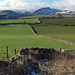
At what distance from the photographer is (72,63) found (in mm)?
13758

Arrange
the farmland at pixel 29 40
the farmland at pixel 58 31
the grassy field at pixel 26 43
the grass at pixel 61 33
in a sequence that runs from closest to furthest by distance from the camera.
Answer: the grassy field at pixel 26 43, the farmland at pixel 29 40, the grass at pixel 61 33, the farmland at pixel 58 31

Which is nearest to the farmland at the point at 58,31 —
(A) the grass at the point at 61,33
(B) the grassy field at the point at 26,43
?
(A) the grass at the point at 61,33

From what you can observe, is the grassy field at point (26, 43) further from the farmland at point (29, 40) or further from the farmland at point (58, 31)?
the farmland at point (58, 31)

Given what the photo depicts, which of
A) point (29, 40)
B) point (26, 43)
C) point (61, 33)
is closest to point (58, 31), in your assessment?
point (61, 33)

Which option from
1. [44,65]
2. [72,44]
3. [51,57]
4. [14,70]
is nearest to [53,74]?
[44,65]

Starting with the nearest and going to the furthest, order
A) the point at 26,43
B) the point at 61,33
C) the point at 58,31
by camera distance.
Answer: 1. the point at 26,43
2. the point at 61,33
3. the point at 58,31

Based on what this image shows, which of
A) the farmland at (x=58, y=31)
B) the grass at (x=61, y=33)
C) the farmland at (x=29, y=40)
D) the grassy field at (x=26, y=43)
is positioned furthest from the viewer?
the farmland at (x=58, y=31)

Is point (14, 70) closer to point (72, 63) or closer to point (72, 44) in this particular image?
point (72, 63)

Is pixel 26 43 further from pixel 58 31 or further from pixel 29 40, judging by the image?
pixel 58 31

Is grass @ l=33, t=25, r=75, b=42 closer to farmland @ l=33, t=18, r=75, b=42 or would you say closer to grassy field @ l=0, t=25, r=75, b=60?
farmland @ l=33, t=18, r=75, b=42

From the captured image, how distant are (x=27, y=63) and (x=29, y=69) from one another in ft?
3.76

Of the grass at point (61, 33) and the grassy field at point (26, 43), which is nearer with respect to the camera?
the grassy field at point (26, 43)

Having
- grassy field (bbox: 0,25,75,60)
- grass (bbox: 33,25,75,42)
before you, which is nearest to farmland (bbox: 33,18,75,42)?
grass (bbox: 33,25,75,42)

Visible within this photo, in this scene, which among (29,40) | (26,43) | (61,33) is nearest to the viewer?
(26,43)
